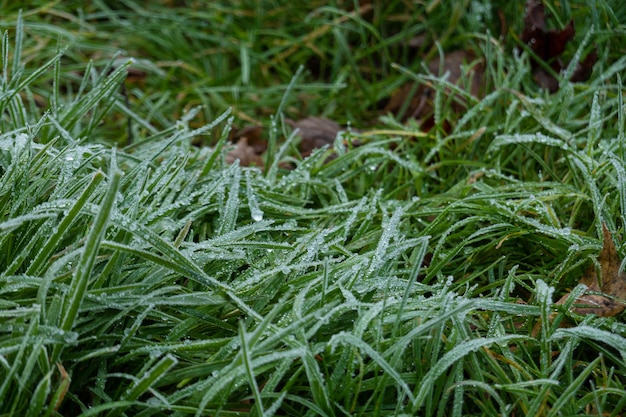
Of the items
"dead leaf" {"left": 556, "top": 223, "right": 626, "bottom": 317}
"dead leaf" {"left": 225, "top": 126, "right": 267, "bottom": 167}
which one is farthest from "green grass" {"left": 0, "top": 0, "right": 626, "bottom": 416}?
"dead leaf" {"left": 225, "top": 126, "right": 267, "bottom": 167}

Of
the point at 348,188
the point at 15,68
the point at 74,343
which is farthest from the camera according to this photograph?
the point at 348,188

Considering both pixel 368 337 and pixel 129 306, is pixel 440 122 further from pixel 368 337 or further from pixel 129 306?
pixel 129 306

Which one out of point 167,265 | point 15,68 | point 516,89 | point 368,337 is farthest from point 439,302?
point 15,68

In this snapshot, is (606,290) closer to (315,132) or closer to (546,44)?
(546,44)

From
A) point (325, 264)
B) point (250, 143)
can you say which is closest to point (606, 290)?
point (325, 264)

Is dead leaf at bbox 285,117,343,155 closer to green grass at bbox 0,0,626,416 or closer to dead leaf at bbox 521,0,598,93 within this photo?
green grass at bbox 0,0,626,416

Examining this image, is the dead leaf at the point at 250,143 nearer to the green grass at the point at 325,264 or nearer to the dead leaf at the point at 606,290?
the green grass at the point at 325,264
